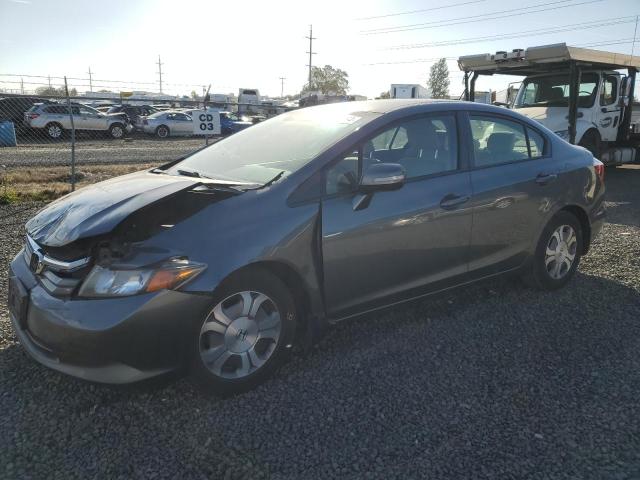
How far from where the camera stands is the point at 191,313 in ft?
8.46

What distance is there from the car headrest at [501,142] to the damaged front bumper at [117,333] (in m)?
2.57

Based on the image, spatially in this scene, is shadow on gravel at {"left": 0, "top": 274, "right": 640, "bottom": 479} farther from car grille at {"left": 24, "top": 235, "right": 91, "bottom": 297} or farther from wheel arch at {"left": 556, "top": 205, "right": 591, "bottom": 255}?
wheel arch at {"left": 556, "top": 205, "right": 591, "bottom": 255}

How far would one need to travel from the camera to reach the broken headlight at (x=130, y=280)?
2.48 metres

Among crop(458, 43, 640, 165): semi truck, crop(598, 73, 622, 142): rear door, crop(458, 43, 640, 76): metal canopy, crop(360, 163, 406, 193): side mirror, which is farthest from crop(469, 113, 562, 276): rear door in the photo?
crop(598, 73, 622, 142): rear door

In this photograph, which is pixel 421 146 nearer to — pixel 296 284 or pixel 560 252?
pixel 296 284

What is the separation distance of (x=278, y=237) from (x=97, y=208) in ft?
3.37

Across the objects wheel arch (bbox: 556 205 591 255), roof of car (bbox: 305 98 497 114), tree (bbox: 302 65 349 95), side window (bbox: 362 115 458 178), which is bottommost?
wheel arch (bbox: 556 205 591 255)

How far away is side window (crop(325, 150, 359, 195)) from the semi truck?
24.2 feet

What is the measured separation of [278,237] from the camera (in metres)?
2.84

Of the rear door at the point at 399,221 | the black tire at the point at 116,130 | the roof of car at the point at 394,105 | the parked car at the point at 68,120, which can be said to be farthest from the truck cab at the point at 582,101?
the black tire at the point at 116,130

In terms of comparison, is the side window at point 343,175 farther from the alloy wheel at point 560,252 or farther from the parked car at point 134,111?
the parked car at point 134,111

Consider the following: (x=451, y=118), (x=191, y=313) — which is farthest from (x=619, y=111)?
(x=191, y=313)

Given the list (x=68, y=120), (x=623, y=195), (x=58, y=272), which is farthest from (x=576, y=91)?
(x=68, y=120)

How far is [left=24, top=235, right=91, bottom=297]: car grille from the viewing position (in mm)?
2564
